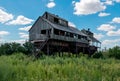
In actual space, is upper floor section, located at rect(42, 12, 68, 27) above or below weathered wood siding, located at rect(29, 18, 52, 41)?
above

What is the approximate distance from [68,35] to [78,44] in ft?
9.15

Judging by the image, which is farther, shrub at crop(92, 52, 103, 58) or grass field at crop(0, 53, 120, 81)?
shrub at crop(92, 52, 103, 58)

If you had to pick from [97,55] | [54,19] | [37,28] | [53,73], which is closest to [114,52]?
[97,55]

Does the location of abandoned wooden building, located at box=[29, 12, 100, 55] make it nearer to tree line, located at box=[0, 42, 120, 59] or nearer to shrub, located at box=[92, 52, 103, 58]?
shrub, located at box=[92, 52, 103, 58]

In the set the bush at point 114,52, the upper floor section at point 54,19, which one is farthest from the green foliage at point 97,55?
the upper floor section at point 54,19

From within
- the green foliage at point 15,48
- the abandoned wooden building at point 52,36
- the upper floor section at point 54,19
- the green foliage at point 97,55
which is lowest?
the green foliage at point 97,55

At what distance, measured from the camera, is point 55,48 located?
4138 centimetres

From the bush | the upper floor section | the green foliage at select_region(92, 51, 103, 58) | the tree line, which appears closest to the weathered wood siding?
the upper floor section

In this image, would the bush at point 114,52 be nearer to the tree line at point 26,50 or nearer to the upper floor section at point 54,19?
the tree line at point 26,50

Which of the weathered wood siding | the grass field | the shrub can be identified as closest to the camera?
the grass field

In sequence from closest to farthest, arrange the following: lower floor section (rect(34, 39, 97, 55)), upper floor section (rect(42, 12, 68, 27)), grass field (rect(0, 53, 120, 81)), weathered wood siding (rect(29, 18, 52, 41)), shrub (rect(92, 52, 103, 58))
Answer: grass field (rect(0, 53, 120, 81)) → lower floor section (rect(34, 39, 97, 55)) → weathered wood siding (rect(29, 18, 52, 41)) → upper floor section (rect(42, 12, 68, 27)) → shrub (rect(92, 52, 103, 58))

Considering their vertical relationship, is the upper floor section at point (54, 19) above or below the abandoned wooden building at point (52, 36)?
above

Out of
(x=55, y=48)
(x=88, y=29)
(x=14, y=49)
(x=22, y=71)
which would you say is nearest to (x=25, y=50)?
(x=14, y=49)

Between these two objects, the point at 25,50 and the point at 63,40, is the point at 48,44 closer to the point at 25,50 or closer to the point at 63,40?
the point at 63,40
